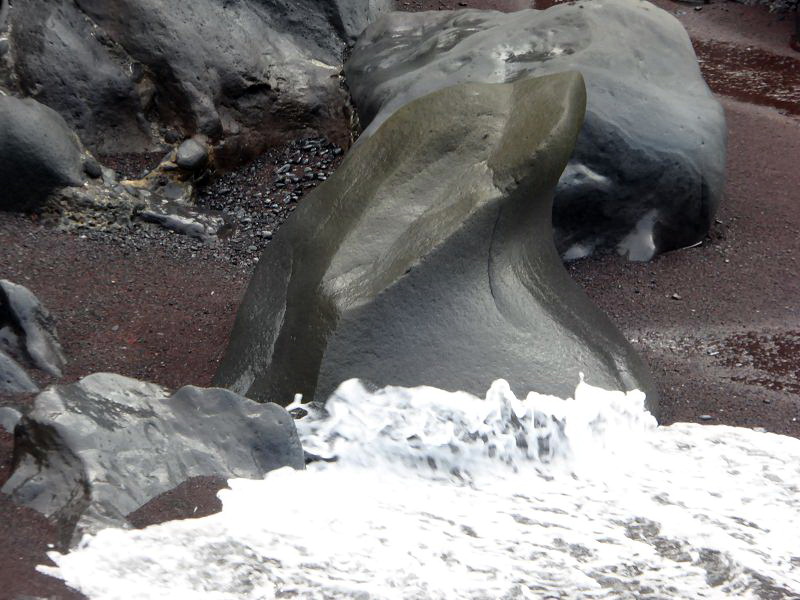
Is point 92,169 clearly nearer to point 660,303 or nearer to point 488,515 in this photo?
point 660,303

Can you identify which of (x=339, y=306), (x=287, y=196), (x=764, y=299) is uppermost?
(x=339, y=306)

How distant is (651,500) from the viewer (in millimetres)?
3121

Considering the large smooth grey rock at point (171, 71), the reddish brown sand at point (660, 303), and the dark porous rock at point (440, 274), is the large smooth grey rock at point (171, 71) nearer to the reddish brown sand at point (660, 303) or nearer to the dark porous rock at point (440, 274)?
the reddish brown sand at point (660, 303)

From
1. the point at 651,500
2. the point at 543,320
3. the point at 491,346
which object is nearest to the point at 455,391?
the point at 491,346

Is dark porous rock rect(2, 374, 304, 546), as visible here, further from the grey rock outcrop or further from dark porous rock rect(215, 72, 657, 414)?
the grey rock outcrop

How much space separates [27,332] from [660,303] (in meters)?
2.58

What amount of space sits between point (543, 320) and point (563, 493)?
601 millimetres

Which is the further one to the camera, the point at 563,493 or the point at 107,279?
the point at 107,279

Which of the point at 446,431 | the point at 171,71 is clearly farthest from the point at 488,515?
the point at 171,71

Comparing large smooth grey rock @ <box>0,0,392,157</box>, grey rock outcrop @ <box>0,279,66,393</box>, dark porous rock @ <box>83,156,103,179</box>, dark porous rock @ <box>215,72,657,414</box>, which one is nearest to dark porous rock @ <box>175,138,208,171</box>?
large smooth grey rock @ <box>0,0,392,157</box>

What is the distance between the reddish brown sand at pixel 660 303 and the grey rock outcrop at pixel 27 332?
0.08 meters

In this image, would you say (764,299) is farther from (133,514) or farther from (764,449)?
(133,514)

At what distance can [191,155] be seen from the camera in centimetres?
568

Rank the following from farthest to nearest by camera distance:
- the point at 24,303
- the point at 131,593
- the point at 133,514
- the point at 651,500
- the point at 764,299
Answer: the point at 764,299 → the point at 24,303 → the point at 651,500 → the point at 133,514 → the point at 131,593
